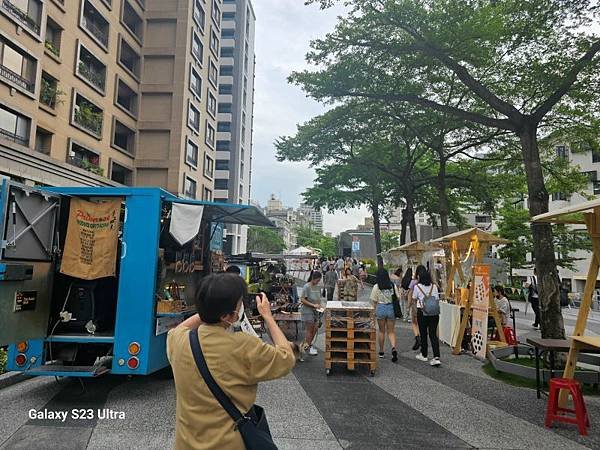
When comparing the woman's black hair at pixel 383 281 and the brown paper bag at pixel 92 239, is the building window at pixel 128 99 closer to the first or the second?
the brown paper bag at pixel 92 239

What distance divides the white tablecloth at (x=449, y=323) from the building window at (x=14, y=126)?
17198 millimetres

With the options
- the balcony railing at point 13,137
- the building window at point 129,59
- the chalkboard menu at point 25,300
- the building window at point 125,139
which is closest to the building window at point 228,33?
the building window at point 129,59

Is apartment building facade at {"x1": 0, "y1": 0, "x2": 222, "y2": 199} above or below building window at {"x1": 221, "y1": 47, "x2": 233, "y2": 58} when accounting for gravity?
below

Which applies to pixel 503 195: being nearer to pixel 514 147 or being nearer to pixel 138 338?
pixel 514 147

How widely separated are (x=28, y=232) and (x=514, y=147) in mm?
17602

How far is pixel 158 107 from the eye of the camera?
29.3 meters

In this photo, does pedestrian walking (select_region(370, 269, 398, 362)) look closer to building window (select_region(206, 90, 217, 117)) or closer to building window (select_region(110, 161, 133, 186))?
building window (select_region(110, 161, 133, 186))

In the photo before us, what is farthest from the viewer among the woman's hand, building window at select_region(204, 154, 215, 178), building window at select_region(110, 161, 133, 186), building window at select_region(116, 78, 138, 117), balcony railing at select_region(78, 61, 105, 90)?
building window at select_region(204, 154, 215, 178)

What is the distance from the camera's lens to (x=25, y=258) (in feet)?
15.6

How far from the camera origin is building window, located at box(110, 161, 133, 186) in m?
27.0

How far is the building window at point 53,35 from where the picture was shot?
1891 centimetres

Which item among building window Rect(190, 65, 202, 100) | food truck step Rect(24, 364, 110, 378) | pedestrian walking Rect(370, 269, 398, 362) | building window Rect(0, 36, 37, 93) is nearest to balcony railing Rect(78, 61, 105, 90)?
building window Rect(0, 36, 37, 93)

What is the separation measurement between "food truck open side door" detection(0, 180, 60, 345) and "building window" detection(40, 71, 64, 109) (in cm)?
1708

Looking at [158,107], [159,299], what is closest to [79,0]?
[158,107]
